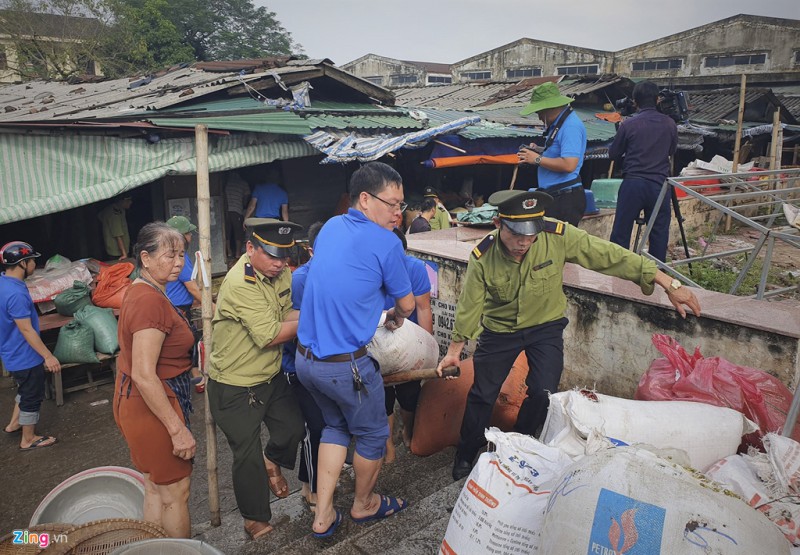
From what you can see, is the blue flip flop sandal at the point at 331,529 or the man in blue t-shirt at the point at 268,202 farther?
the man in blue t-shirt at the point at 268,202

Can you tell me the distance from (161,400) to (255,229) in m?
0.95

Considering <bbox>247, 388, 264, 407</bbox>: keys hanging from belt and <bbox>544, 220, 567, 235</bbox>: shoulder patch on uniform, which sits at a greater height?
<bbox>544, 220, 567, 235</bbox>: shoulder patch on uniform

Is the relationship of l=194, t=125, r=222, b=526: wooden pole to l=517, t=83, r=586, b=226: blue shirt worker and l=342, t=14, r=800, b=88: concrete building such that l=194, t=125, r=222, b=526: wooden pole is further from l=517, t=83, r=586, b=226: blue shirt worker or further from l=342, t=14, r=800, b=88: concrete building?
l=342, t=14, r=800, b=88: concrete building

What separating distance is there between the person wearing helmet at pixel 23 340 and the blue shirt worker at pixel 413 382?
3130 millimetres

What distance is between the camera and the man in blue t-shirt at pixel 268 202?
337 inches

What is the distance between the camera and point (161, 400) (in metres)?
2.55

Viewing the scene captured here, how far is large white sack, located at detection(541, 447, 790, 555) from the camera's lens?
4.76 ft

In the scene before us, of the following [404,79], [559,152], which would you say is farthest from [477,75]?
[559,152]

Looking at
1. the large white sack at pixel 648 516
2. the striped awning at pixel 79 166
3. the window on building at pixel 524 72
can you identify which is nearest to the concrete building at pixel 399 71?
the window on building at pixel 524 72

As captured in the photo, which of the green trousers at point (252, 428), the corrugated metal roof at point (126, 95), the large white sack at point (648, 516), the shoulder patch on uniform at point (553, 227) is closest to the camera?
the large white sack at point (648, 516)

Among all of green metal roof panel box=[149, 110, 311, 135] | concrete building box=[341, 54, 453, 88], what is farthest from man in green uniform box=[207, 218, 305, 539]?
concrete building box=[341, 54, 453, 88]

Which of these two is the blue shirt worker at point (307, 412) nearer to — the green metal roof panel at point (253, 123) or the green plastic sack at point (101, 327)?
the green plastic sack at point (101, 327)

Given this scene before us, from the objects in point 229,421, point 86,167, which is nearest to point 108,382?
point 86,167

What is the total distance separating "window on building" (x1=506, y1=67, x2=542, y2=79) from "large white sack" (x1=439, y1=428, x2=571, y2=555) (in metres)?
31.0
